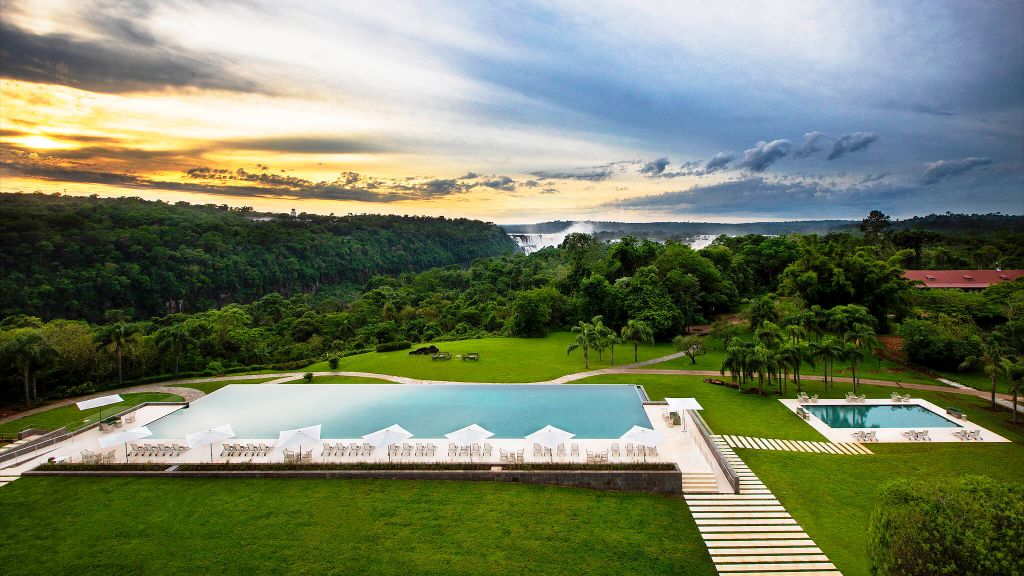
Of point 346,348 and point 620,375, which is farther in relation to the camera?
point 346,348

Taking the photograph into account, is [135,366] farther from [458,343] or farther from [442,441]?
[442,441]

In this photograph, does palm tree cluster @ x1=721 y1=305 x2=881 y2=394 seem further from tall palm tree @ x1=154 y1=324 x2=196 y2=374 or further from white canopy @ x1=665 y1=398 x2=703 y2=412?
tall palm tree @ x1=154 y1=324 x2=196 y2=374

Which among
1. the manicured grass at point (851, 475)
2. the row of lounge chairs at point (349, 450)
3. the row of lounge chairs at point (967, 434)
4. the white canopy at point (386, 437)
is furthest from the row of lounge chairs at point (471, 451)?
the row of lounge chairs at point (967, 434)

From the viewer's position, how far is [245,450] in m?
19.5

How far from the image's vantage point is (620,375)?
31375 mm

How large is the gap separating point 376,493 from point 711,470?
11694 millimetres

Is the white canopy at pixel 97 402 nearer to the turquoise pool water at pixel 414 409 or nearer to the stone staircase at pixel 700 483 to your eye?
the turquoise pool water at pixel 414 409

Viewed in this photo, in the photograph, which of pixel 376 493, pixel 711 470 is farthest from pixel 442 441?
pixel 711 470

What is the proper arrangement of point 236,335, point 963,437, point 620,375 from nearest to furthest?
1. point 963,437
2. point 620,375
3. point 236,335

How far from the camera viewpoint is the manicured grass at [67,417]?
2353 cm

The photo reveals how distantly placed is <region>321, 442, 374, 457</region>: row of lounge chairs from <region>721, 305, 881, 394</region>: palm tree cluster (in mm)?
19387

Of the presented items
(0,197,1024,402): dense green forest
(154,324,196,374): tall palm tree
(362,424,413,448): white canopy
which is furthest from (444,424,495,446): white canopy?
(154,324,196,374): tall palm tree

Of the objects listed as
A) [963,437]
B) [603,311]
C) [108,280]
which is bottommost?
[963,437]

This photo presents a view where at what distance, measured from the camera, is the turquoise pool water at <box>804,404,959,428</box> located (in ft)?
75.2
